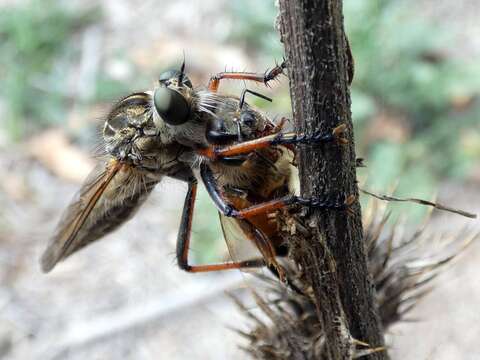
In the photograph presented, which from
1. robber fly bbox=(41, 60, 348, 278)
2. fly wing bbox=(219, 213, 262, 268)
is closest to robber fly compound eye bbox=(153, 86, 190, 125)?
robber fly bbox=(41, 60, 348, 278)

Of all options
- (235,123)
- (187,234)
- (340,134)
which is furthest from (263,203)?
(187,234)

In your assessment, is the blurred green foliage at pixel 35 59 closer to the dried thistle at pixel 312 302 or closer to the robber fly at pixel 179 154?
the robber fly at pixel 179 154

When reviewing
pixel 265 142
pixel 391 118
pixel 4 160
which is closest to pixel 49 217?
pixel 4 160

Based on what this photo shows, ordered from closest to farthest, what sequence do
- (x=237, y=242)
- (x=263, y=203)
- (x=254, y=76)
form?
(x=263, y=203), (x=254, y=76), (x=237, y=242)

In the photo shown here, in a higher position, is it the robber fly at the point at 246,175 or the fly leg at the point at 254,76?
the fly leg at the point at 254,76

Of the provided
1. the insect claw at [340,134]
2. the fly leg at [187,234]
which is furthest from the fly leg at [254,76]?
the insect claw at [340,134]

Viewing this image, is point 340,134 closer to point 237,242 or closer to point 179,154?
point 237,242

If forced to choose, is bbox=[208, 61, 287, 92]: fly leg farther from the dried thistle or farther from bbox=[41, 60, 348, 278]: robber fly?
the dried thistle
